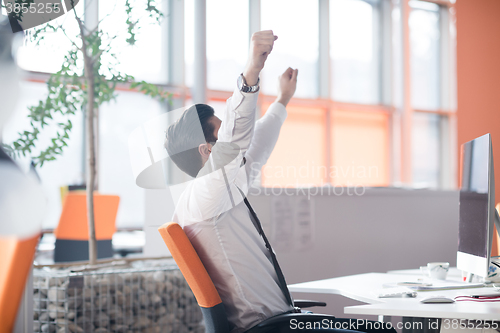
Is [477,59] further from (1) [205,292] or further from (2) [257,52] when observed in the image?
(1) [205,292]

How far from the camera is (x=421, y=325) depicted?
1212mm

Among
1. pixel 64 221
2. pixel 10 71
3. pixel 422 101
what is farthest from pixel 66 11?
pixel 422 101

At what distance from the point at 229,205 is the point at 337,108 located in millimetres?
5884

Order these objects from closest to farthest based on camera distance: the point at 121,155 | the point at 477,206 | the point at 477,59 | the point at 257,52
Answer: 1. the point at 257,52
2. the point at 477,206
3. the point at 477,59
4. the point at 121,155

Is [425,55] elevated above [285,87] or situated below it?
above

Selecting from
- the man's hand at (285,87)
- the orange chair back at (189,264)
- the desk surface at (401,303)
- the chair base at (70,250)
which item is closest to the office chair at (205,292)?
the orange chair back at (189,264)

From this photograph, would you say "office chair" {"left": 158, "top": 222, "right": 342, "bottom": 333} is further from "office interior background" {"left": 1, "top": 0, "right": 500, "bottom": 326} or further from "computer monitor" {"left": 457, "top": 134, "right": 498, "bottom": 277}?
"office interior background" {"left": 1, "top": 0, "right": 500, "bottom": 326}

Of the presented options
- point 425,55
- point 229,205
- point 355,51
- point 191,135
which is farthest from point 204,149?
point 425,55

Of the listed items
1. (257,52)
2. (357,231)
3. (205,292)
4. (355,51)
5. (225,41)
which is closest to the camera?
(205,292)

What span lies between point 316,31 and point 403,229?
4.70 meters

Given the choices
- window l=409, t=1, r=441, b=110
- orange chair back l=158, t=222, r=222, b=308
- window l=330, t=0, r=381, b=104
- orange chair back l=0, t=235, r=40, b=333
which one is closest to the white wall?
orange chair back l=158, t=222, r=222, b=308

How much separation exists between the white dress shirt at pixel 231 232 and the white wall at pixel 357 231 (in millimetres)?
1049

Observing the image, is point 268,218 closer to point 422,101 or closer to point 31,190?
point 31,190

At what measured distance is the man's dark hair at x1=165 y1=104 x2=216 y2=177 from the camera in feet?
4.34
